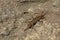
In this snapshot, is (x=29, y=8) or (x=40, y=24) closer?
(x=40, y=24)

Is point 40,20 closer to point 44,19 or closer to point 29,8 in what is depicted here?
point 44,19

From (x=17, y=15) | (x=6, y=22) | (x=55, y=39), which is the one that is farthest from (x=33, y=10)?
(x=55, y=39)

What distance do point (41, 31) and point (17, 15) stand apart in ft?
0.98

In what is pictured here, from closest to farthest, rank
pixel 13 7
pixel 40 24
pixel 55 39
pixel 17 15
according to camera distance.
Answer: pixel 55 39
pixel 40 24
pixel 17 15
pixel 13 7

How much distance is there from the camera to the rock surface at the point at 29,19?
1239 mm

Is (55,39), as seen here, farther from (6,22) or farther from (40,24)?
(6,22)

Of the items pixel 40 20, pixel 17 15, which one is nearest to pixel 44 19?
pixel 40 20

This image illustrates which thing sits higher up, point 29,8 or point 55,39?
point 29,8

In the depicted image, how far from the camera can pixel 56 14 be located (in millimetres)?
1396

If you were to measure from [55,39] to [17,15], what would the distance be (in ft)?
1.40

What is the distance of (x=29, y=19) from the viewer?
1373 mm

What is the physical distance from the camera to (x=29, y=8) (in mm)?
1499

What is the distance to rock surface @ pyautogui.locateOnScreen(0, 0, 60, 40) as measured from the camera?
1.24 metres

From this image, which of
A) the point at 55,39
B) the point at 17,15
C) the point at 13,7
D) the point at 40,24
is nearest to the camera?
the point at 55,39
